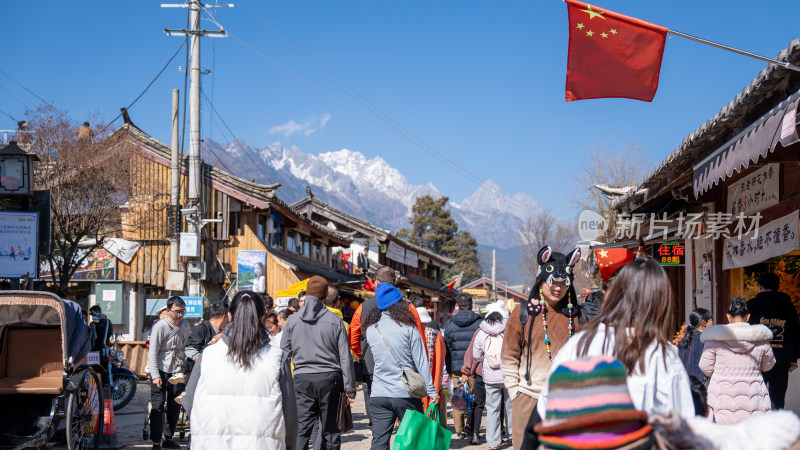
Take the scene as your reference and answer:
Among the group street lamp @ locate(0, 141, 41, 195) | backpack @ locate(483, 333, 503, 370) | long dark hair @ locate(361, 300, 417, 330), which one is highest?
street lamp @ locate(0, 141, 41, 195)

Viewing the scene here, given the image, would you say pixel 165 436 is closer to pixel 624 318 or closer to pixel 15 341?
pixel 15 341

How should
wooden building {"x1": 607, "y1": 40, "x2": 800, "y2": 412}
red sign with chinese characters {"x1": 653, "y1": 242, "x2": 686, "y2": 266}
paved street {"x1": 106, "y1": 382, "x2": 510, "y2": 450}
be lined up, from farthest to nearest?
red sign with chinese characters {"x1": 653, "y1": 242, "x2": 686, "y2": 266} < paved street {"x1": 106, "y1": 382, "x2": 510, "y2": 450} < wooden building {"x1": 607, "y1": 40, "x2": 800, "y2": 412}

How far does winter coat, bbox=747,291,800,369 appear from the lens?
7867 mm

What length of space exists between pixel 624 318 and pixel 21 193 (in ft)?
37.8

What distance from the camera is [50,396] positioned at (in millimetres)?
8023

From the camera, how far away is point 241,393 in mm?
4715

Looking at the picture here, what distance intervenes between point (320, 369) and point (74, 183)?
14111 mm

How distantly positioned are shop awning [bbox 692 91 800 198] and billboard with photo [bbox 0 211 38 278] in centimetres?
992

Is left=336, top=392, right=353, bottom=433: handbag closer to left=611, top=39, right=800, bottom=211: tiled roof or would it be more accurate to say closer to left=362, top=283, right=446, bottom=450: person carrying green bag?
left=362, top=283, right=446, bottom=450: person carrying green bag

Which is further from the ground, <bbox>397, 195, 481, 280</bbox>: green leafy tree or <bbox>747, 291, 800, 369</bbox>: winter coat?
<bbox>397, 195, 481, 280</bbox>: green leafy tree

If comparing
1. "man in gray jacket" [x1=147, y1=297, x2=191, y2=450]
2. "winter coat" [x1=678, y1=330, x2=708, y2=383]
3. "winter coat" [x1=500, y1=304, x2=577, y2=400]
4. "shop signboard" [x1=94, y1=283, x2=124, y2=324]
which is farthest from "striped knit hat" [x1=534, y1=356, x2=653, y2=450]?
"shop signboard" [x1=94, y1=283, x2=124, y2=324]

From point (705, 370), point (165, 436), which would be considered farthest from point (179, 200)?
point (705, 370)

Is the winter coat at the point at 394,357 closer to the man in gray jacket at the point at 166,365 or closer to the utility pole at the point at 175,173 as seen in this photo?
the man in gray jacket at the point at 166,365

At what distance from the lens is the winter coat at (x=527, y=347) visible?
5223 mm
